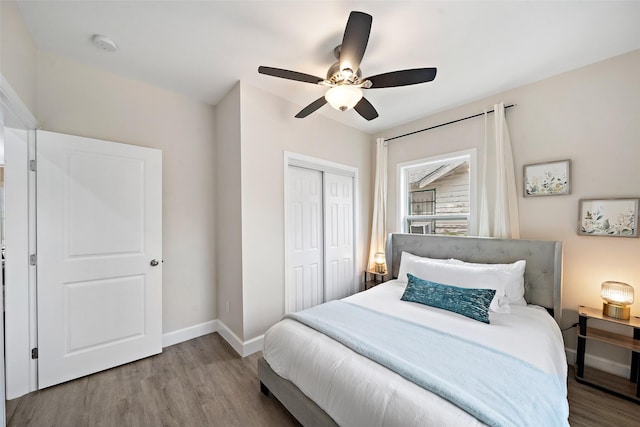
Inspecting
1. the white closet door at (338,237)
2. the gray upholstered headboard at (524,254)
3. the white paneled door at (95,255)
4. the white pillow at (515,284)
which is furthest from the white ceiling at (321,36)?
the white pillow at (515,284)

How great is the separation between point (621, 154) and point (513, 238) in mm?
1045

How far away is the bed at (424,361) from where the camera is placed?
107 centimetres

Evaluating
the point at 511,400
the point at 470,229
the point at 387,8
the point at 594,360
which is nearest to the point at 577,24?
the point at 387,8

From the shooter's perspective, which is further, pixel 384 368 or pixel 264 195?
pixel 264 195

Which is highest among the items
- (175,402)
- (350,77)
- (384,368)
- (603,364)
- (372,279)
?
(350,77)

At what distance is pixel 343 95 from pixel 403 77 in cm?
45

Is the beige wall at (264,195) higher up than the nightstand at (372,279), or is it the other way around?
the beige wall at (264,195)

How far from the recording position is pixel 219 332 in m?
2.89

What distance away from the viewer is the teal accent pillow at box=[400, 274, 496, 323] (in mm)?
1910

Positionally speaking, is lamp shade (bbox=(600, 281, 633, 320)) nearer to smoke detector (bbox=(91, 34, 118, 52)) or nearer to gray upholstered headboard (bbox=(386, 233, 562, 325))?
gray upholstered headboard (bbox=(386, 233, 562, 325))

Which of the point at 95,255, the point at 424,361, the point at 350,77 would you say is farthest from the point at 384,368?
the point at 95,255

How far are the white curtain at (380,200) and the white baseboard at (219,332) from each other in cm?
209

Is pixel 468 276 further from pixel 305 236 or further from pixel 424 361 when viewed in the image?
pixel 305 236

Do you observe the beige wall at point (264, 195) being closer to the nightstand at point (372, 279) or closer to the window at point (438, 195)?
the nightstand at point (372, 279)
